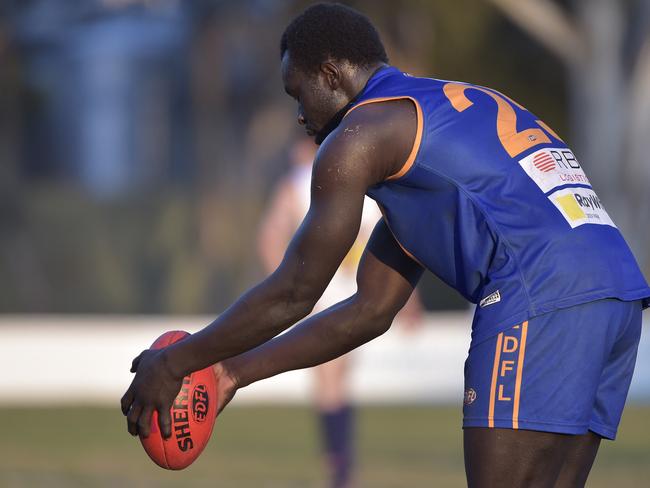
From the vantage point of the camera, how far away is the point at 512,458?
3.96 metres

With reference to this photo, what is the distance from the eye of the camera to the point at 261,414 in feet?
44.8

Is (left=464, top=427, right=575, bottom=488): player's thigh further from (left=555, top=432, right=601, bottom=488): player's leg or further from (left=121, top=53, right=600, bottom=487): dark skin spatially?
(left=555, top=432, right=601, bottom=488): player's leg

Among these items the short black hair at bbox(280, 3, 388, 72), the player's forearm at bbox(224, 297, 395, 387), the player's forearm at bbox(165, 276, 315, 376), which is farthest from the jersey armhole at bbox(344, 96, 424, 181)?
the player's forearm at bbox(224, 297, 395, 387)

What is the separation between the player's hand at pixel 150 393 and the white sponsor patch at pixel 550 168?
4.39ft

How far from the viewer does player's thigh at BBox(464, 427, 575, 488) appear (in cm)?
396

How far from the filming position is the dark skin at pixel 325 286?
13.1 feet

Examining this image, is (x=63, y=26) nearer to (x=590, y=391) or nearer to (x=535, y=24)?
(x=535, y=24)

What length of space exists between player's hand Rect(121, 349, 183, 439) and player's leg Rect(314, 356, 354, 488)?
15.0ft

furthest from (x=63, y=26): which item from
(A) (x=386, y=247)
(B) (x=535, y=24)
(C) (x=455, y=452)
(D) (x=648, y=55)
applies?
(A) (x=386, y=247)

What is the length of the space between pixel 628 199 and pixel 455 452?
12651 millimetres

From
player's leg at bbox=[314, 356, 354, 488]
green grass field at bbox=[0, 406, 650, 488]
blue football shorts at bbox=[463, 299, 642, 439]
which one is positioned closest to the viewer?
blue football shorts at bbox=[463, 299, 642, 439]

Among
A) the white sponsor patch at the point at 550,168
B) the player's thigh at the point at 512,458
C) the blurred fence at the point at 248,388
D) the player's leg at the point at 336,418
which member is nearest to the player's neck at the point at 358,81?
the white sponsor patch at the point at 550,168

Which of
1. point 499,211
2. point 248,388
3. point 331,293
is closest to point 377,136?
point 499,211

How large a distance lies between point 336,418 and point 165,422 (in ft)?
16.2
